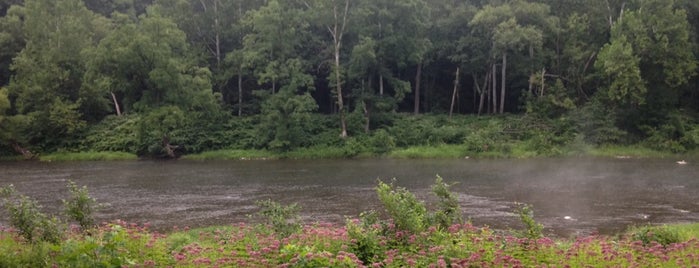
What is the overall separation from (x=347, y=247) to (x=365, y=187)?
15.9 m

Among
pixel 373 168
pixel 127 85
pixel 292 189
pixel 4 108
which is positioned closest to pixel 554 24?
pixel 373 168

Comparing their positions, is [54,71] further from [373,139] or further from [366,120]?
[373,139]

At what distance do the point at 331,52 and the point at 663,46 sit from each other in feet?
Result: 82.8

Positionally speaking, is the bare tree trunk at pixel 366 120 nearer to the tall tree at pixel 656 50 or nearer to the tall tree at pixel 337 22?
the tall tree at pixel 337 22

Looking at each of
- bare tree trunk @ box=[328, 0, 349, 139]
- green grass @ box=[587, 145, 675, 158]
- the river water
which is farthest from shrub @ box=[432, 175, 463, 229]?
bare tree trunk @ box=[328, 0, 349, 139]

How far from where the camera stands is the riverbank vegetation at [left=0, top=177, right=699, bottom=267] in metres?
8.90

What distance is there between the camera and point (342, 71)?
45.8 metres

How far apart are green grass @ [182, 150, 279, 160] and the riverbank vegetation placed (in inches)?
1190

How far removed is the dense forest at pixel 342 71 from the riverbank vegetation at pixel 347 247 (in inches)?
1170

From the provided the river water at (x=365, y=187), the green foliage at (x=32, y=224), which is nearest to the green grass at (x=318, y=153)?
the river water at (x=365, y=187)

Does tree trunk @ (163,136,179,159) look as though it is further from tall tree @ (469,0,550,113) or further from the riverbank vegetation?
the riverbank vegetation

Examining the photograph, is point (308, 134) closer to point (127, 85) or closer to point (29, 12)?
point (127, 85)

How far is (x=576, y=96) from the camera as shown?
4684cm

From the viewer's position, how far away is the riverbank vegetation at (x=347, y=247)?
29.2 feet
